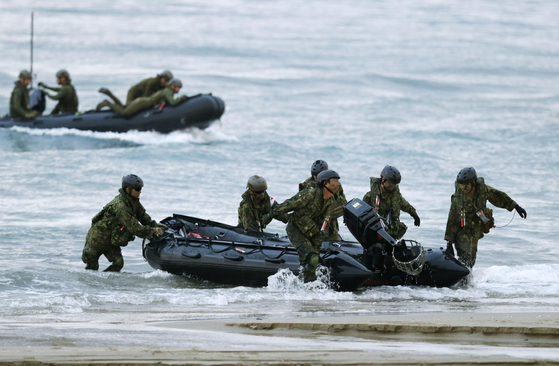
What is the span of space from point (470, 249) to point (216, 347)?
15.1 ft

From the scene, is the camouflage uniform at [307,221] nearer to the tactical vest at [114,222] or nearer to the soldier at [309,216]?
the soldier at [309,216]

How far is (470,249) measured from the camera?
9.24 meters

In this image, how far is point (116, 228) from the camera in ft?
30.7

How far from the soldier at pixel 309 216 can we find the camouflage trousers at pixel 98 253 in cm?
227

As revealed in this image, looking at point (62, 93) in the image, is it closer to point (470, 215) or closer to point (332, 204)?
point (332, 204)

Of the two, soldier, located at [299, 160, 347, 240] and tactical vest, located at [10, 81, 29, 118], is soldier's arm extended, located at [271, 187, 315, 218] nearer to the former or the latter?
soldier, located at [299, 160, 347, 240]

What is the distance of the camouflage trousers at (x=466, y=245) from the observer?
9234mm

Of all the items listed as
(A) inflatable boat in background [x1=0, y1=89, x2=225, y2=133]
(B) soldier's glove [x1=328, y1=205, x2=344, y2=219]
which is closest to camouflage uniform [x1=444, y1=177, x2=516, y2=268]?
(B) soldier's glove [x1=328, y1=205, x2=344, y2=219]

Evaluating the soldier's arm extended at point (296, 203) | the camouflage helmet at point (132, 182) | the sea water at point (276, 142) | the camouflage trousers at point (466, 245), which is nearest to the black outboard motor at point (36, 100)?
the sea water at point (276, 142)

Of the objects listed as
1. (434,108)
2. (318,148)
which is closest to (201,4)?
(434,108)

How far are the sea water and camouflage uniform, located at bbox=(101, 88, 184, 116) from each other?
2.36ft

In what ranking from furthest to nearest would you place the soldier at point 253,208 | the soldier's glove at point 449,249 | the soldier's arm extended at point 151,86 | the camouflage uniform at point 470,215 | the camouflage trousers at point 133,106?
the camouflage trousers at point 133,106 → the soldier's arm extended at point 151,86 → the soldier at point 253,208 → the camouflage uniform at point 470,215 → the soldier's glove at point 449,249

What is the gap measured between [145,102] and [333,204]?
37.4 ft

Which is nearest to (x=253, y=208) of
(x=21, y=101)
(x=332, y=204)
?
(x=332, y=204)
